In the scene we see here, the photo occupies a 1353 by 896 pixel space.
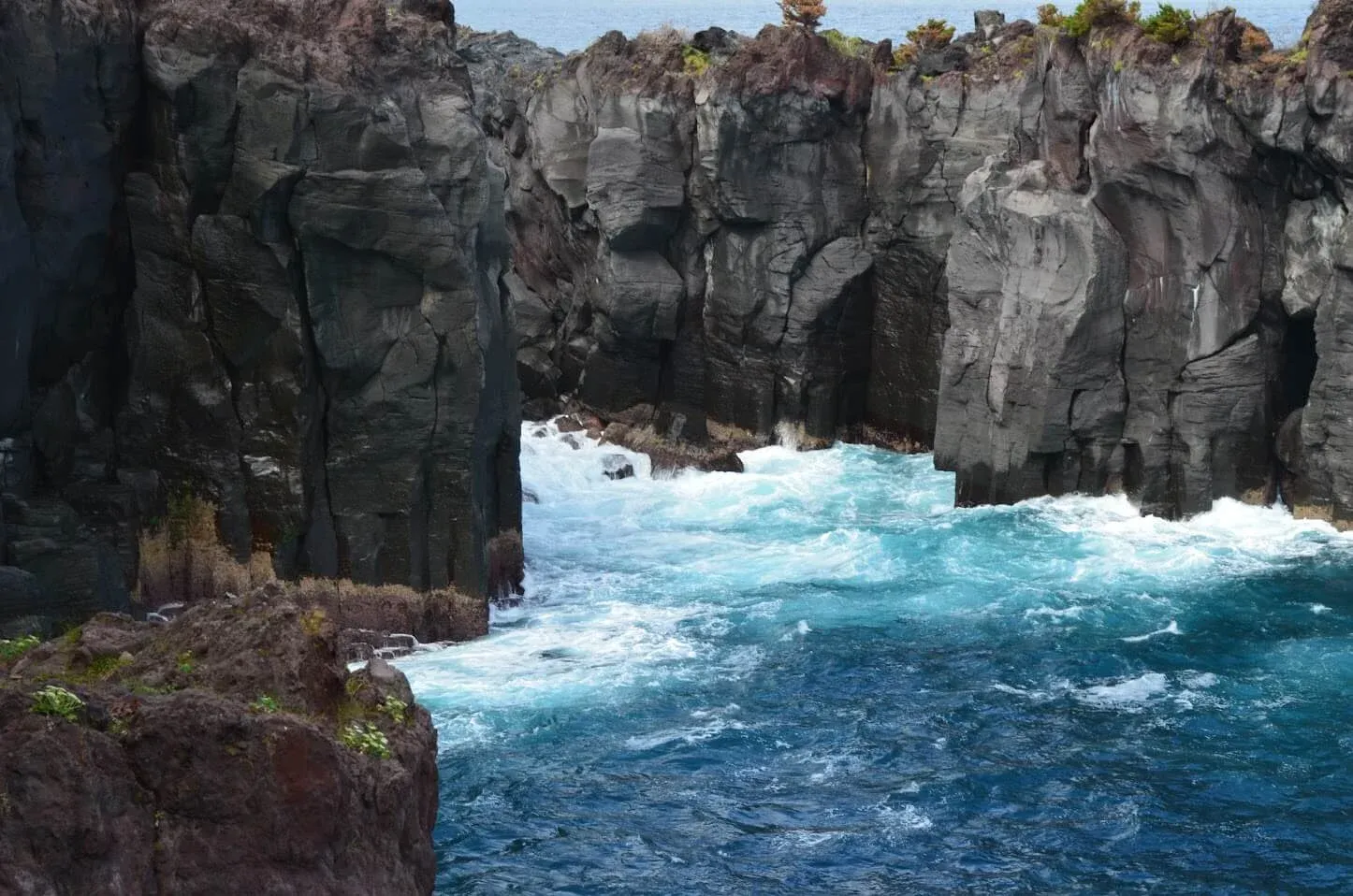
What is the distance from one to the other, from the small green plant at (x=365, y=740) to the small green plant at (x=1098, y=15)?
97.2 ft

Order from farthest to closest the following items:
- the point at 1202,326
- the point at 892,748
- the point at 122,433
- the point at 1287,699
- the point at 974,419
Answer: the point at 974,419, the point at 1202,326, the point at 122,433, the point at 1287,699, the point at 892,748

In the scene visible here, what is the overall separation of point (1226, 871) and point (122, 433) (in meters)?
19.5

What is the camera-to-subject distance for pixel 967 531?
37.2 metres

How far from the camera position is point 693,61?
155 feet

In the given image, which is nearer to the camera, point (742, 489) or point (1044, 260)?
point (1044, 260)

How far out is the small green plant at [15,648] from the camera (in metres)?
13.7

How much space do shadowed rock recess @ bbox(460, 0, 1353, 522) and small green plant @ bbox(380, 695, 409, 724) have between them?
86.1 feet

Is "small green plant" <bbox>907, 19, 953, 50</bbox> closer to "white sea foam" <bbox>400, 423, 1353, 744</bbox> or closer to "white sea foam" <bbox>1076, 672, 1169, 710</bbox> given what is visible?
"white sea foam" <bbox>400, 423, 1353, 744</bbox>

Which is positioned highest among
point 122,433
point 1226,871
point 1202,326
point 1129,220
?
point 1129,220

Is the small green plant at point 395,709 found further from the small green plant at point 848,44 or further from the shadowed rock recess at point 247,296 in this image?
the small green plant at point 848,44

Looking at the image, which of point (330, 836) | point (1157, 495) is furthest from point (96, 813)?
point (1157, 495)

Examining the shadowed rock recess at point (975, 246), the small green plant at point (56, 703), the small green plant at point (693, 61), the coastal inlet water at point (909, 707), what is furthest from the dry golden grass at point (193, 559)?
the small green plant at point (693, 61)

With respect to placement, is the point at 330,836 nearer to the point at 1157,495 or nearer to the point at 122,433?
the point at 122,433

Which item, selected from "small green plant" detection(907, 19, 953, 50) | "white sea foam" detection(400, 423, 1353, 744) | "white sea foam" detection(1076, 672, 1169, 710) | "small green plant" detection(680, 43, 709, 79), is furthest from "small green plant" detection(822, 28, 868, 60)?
"white sea foam" detection(1076, 672, 1169, 710)
